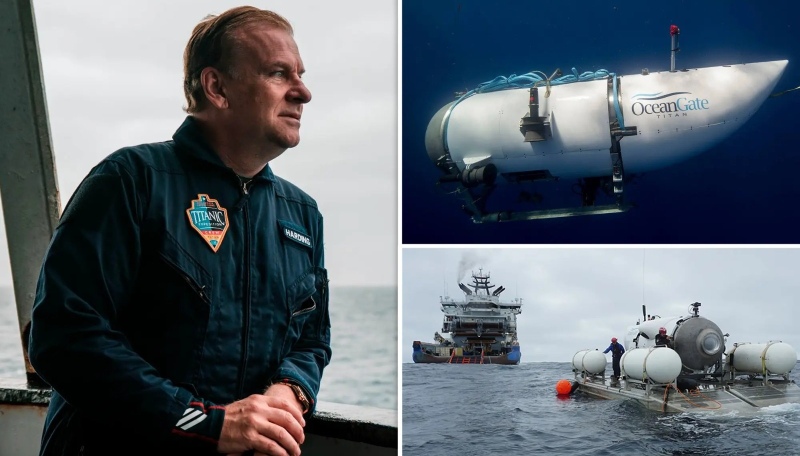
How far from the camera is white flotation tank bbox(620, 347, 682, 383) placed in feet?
8.40

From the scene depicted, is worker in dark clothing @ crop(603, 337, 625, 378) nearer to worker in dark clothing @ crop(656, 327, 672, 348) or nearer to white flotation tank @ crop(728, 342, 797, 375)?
worker in dark clothing @ crop(656, 327, 672, 348)

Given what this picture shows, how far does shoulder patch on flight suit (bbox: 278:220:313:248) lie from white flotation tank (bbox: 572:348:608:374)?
1.26 metres

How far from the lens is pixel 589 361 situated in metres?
2.54

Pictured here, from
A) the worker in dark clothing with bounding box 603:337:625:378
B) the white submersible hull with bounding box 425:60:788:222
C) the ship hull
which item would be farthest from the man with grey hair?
the worker in dark clothing with bounding box 603:337:625:378

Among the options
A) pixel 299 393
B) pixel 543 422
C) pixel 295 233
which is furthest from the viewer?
pixel 543 422

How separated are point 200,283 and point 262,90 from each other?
372 mm

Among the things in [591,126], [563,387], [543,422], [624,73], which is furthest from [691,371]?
[624,73]

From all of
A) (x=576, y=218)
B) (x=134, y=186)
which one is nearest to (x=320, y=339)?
(x=134, y=186)

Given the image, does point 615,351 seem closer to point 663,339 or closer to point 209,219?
point 663,339

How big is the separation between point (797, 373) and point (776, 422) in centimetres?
16

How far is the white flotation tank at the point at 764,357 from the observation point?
2352mm

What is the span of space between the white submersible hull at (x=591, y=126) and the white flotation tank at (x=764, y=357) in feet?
2.06

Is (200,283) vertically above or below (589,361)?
above

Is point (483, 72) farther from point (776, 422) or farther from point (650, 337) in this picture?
point (776, 422)
